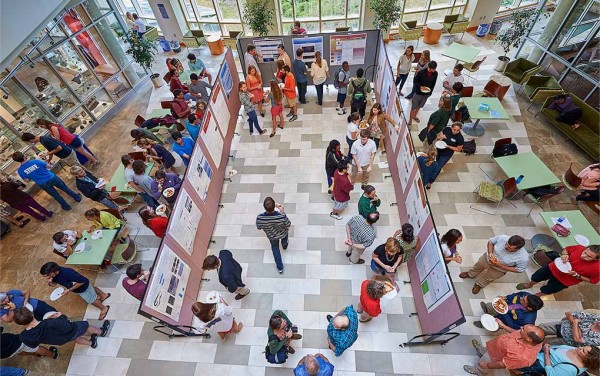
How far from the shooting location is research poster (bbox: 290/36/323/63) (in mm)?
8398

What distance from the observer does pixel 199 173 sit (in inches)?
221

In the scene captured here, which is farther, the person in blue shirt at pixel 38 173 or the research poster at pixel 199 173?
the person in blue shirt at pixel 38 173

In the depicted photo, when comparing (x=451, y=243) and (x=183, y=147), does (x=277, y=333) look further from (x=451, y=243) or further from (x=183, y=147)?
(x=183, y=147)

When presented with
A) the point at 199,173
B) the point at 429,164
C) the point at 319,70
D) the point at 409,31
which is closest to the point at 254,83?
the point at 319,70

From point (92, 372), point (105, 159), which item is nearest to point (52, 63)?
point (105, 159)

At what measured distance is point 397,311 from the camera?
4.89m

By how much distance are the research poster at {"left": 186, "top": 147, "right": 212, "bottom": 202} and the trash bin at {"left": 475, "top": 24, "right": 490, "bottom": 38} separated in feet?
40.4

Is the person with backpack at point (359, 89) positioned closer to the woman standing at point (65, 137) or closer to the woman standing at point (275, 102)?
the woman standing at point (275, 102)

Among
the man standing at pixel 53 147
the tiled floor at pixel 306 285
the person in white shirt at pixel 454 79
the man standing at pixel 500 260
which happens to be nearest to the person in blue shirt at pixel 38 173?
the man standing at pixel 53 147

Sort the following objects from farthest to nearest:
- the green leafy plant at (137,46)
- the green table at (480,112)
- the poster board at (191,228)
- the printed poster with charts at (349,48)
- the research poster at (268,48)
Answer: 1. the green leafy plant at (137,46)
2. the research poster at (268,48)
3. the printed poster with charts at (349,48)
4. the green table at (480,112)
5. the poster board at (191,228)

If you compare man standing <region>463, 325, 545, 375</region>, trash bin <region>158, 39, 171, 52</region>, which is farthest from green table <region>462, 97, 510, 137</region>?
trash bin <region>158, 39, 171, 52</region>

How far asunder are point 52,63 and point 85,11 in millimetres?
2045

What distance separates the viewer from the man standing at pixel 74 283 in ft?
14.4

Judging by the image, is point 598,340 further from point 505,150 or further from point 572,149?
point 572,149
